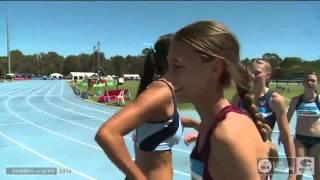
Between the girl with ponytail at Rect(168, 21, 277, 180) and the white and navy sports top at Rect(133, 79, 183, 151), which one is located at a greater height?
the girl with ponytail at Rect(168, 21, 277, 180)

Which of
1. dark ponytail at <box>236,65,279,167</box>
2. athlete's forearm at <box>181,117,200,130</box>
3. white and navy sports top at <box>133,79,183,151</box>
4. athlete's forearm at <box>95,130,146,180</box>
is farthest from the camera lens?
athlete's forearm at <box>181,117,200,130</box>

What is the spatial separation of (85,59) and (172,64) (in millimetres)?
143806

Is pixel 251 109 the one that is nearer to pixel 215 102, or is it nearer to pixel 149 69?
pixel 215 102

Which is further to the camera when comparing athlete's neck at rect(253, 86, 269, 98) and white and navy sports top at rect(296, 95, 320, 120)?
white and navy sports top at rect(296, 95, 320, 120)

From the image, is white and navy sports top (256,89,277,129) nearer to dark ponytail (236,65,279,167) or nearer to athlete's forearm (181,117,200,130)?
athlete's forearm (181,117,200,130)

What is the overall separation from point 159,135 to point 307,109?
428 centimetres

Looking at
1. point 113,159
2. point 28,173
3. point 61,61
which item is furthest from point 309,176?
point 61,61

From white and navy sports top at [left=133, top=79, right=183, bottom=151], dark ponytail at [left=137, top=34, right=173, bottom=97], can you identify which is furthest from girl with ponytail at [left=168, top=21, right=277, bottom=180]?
dark ponytail at [left=137, top=34, right=173, bottom=97]

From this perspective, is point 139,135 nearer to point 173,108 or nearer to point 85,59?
point 173,108

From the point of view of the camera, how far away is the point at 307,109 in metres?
6.56

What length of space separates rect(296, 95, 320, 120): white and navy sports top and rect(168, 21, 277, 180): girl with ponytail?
5.19 meters

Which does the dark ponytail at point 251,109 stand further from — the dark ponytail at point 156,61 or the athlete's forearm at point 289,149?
the athlete's forearm at point 289,149

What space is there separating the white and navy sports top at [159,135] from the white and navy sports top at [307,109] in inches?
161

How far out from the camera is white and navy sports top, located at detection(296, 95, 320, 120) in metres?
6.50
